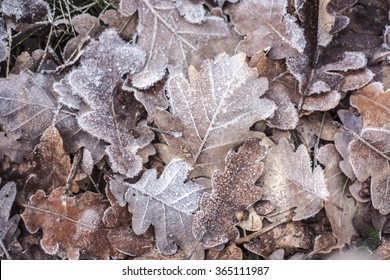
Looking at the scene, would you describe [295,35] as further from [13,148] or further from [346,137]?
[13,148]

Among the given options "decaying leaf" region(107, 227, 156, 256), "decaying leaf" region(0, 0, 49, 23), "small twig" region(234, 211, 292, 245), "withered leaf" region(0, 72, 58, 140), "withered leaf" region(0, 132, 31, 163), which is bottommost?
"small twig" region(234, 211, 292, 245)

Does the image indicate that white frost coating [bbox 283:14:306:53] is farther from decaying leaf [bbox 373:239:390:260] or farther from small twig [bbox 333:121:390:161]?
decaying leaf [bbox 373:239:390:260]

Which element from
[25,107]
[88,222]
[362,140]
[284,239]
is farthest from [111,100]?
[362,140]

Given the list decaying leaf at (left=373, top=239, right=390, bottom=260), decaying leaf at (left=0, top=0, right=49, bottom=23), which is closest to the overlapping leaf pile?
decaying leaf at (left=373, top=239, right=390, bottom=260)

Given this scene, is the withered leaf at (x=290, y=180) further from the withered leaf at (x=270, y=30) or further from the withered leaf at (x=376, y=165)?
the withered leaf at (x=270, y=30)
